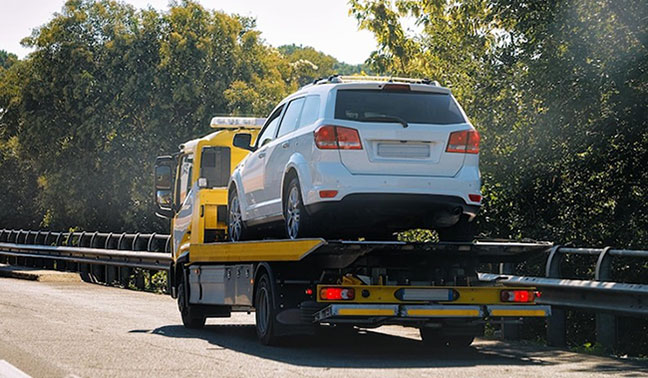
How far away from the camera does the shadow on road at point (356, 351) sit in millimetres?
9961

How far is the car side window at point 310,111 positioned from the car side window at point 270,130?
3.23 feet

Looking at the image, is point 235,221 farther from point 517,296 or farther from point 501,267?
point 517,296

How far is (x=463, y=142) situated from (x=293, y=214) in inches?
70.4

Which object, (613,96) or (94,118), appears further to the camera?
(94,118)

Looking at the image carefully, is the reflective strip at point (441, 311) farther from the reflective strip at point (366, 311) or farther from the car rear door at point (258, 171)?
the car rear door at point (258, 171)

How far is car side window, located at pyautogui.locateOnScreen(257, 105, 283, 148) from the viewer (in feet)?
41.7

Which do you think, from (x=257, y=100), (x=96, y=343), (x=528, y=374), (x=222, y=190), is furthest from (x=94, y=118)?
(x=528, y=374)

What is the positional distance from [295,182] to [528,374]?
3256 mm

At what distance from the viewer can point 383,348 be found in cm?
1161

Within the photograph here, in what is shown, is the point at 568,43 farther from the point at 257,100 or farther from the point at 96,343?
the point at 257,100

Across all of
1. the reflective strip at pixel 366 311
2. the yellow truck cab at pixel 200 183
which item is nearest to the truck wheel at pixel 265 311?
the reflective strip at pixel 366 311

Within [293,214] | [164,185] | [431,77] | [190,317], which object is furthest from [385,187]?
[431,77]

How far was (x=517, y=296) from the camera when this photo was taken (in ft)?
35.2

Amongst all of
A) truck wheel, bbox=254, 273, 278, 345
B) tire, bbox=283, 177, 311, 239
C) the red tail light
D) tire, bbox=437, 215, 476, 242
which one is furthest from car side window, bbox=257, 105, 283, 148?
tire, bbox=437, 215, 476, 242
